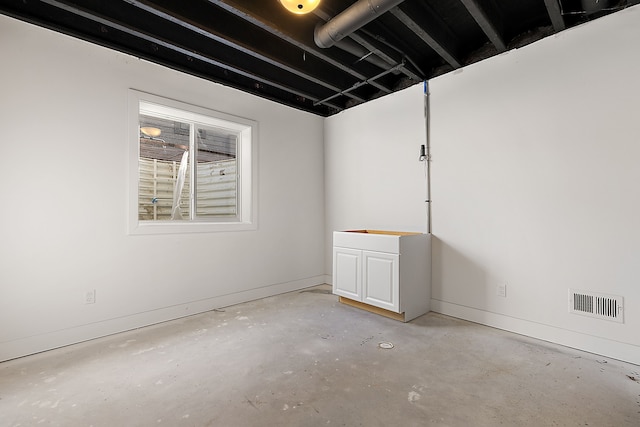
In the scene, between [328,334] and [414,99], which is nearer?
[328,334]

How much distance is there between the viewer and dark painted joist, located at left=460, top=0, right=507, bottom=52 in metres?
2.26

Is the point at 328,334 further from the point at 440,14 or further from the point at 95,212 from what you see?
the point at 440,14

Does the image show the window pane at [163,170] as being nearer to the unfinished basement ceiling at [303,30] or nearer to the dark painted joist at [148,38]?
the unfinished basement ceiling at [303,30]

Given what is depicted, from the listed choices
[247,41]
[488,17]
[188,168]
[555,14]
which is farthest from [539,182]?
[188,168]

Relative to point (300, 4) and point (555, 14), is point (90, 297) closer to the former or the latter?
point (300, 4)

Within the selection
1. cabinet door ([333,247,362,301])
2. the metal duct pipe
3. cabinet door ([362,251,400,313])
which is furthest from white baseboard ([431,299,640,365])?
the metal duct pipe

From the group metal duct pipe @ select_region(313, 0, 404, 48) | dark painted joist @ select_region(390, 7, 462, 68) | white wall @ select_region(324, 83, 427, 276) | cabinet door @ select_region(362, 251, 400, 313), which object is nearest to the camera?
metal duct pipe @ select_region(313, 0, 404, 48)

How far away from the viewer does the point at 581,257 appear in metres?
2.45

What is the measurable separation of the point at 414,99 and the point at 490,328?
2671 millimetres

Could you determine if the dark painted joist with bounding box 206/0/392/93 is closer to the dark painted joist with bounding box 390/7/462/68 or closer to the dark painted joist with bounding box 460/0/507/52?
the dark painted joist with bounding box 390/7/462/68

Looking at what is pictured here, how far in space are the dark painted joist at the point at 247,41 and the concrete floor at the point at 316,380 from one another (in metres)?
2.71

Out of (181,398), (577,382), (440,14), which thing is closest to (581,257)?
(577,382)

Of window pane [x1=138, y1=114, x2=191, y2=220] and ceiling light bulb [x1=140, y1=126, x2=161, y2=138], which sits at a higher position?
ceiling light bulb [x1=140, y1=126, x2=161, y2=138]

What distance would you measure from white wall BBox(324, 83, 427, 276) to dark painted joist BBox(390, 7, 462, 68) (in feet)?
1.95
